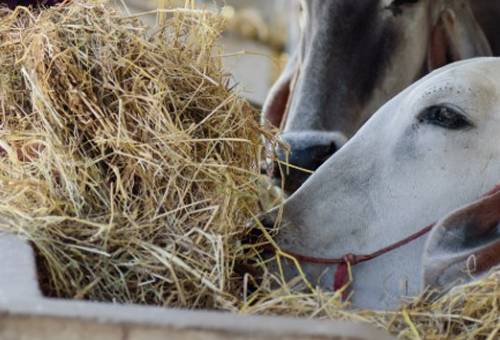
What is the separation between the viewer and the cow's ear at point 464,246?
215 centimetres

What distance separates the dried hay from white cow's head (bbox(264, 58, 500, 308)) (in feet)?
0.52

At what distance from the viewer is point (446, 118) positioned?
238 centimetres

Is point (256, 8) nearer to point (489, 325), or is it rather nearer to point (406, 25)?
point (406, 25)

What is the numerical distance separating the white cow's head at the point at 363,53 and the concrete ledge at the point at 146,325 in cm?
212

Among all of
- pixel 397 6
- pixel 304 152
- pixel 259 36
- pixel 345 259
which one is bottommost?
pixel 345 259

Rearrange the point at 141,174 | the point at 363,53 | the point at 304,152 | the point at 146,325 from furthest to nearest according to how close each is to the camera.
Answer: the point at 363,53
the point at 304,152
the point at 141,174
the point at 146,325

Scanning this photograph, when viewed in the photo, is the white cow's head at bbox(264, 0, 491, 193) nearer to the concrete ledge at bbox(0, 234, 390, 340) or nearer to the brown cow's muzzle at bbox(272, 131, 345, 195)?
the brown cow's muzzle at bbox(272, 131, 345, 195)

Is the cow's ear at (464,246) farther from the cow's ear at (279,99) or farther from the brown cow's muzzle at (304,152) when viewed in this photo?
the cow's ear at (279,99)

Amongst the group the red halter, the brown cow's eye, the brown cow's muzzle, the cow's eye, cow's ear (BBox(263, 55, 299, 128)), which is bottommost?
the red halter

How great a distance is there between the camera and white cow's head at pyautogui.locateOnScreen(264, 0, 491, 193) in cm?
362

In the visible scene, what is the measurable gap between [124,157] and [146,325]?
0.88m


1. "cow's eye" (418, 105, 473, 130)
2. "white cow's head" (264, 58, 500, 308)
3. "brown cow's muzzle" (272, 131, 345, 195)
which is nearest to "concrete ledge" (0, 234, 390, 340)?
"white cow's head" (264, 58, 500, 308)

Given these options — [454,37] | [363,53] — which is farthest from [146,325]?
[454,37]

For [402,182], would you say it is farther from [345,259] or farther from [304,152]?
[304,152]
